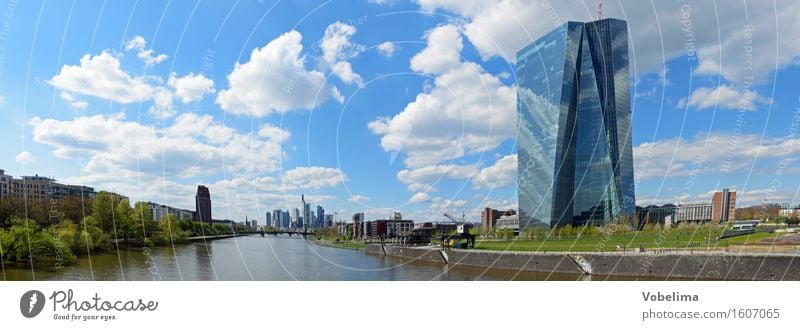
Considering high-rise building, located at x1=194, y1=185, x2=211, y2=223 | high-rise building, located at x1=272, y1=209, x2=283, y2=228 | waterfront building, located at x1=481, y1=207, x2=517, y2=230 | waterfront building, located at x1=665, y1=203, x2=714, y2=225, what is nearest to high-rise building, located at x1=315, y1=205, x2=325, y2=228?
high-rise building, located at x1=272, y1=209, x2=283, y2=228

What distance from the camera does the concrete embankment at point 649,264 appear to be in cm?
1297

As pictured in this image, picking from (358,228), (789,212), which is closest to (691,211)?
(789,212)

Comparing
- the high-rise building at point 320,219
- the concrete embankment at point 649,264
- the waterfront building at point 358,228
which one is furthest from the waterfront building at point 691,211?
the high-rise building at point 320,219

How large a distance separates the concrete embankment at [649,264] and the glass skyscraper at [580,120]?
1419 cm

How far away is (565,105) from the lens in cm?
2978

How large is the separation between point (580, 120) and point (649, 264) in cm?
1716

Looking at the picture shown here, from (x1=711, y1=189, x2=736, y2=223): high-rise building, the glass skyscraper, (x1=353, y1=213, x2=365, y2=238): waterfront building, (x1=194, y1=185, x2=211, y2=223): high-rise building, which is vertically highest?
the glass skyscraper

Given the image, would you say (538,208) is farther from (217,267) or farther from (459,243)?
(217,267)

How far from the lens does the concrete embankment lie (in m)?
13.0

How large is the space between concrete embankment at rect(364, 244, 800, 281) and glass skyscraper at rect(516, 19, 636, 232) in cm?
1419

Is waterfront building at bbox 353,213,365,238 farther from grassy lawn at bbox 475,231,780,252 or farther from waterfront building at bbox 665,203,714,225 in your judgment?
waterfront building at bbox 665,203,714,225

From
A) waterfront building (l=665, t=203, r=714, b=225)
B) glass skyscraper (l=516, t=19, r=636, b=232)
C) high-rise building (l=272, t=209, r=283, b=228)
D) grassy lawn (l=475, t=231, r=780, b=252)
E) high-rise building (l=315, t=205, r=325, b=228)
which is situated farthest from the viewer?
high-rise building (l=272, t=209, r=283, b=228)
